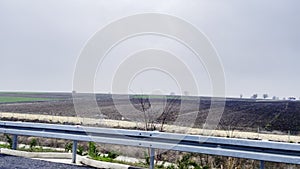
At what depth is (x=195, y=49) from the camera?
7.24 metres

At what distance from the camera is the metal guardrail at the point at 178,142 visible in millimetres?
4788

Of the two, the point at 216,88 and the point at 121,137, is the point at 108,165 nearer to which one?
the point at 121,137

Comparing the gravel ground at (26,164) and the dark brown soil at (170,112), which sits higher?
the dark brown soil at (170,112)

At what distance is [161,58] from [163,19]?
3.40ft

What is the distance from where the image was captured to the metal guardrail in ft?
15.7

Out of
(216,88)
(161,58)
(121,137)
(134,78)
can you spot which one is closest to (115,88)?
(134,78)

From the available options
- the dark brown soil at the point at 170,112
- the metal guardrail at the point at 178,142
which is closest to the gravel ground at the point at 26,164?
the metal guardrail at the point at 178,142

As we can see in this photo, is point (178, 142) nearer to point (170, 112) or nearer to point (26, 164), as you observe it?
point (26, 164)

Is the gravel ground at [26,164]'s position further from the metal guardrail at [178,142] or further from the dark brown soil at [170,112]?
the dark brown soil at [170,112]

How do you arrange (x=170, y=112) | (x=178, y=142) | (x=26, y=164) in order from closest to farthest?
(x=178, y=142) < (x=26, y=164) < (x=170, y=112)

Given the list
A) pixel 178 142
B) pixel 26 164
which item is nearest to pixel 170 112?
pixel 178 142

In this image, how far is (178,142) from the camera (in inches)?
217

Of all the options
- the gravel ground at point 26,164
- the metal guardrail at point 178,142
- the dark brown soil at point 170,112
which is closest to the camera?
the metal guardrail at point 178,142

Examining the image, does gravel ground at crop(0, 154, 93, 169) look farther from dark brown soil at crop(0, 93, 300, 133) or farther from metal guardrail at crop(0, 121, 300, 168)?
dark brown soil at crop(0, 93, 300, 133)
